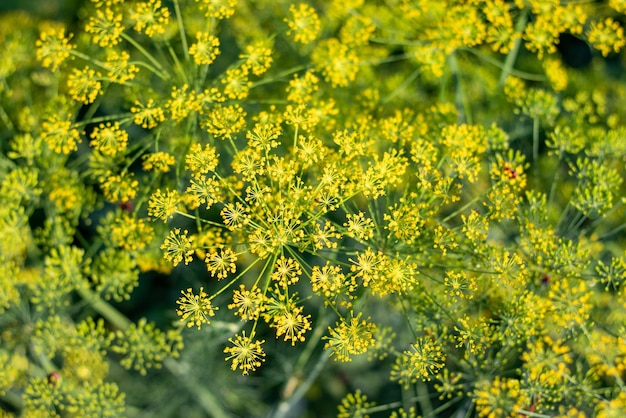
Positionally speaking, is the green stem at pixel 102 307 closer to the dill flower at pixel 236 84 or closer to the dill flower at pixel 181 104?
the dill flower at pixel 181 104

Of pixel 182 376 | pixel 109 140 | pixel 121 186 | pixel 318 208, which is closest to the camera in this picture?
pixel 318 208

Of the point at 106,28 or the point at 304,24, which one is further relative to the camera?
the point at 304,24

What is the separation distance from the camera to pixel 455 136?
4656mm

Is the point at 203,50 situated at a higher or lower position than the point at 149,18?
lower

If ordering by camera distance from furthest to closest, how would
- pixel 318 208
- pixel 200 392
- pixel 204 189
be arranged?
pixel 200 392
pixel 318 208
pixel 204 189

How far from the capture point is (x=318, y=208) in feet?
14.1

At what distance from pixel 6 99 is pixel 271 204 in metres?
3.34

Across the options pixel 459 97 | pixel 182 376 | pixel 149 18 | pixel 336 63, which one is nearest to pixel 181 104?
pixel 149 18

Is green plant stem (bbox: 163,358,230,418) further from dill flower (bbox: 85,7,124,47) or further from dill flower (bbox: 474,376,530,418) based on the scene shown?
dill flower (bbox: 85,7,124,47)

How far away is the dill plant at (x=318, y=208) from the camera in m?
4.04

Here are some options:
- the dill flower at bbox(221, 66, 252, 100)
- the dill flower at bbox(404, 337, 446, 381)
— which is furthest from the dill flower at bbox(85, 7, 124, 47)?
the dill flower at bbox(404, 337, 446, 381)

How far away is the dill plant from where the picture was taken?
13.2 ft

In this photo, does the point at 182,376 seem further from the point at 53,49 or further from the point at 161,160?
the point at 53,49

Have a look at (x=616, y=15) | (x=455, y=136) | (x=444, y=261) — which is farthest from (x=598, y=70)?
(x=444, y=261)
